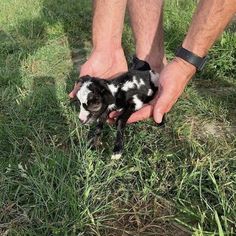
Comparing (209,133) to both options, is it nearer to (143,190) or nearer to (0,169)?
(143,190)

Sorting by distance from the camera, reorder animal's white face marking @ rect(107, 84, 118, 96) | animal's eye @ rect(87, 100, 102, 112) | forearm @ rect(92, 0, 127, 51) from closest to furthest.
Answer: animal's eye @ rect(87, 100, 102, 112) → animal's white face marking @ rect(107, 84, 118, 96) → forearm @ rect(92, 0, 127, 51)

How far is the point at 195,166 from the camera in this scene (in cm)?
265

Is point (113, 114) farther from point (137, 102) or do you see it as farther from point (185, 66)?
point (185, 66)

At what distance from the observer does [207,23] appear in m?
2.55

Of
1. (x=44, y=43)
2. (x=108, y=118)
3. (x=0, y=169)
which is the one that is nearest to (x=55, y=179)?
(x=0, y=169)

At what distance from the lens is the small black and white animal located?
110 inches

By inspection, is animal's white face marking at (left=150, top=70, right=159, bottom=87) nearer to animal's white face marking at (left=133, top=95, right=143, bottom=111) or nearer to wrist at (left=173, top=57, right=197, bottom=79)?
animal's white face marking at (left=133, top=95, right=143, bottom=111)

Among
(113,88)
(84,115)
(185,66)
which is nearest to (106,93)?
(113,88)

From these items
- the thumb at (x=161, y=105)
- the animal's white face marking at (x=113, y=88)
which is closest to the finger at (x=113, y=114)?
the animal's white face marking at (x=113, y=88)

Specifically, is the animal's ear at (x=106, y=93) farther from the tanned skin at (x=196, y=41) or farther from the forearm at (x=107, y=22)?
the forearm at (x=107, y=22)

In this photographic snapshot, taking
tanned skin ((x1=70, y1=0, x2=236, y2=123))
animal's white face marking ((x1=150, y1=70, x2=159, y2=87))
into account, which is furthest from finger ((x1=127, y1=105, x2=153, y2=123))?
animal's white face marking ((x1=150, y1=70, x2=159, y2=87))

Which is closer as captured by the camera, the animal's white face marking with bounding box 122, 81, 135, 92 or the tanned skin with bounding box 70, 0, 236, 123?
the tanned skin with bounding box 70, 0, 236, 123

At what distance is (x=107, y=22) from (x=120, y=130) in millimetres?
805

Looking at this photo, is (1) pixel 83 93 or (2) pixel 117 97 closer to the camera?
(1) pixel 83 93
